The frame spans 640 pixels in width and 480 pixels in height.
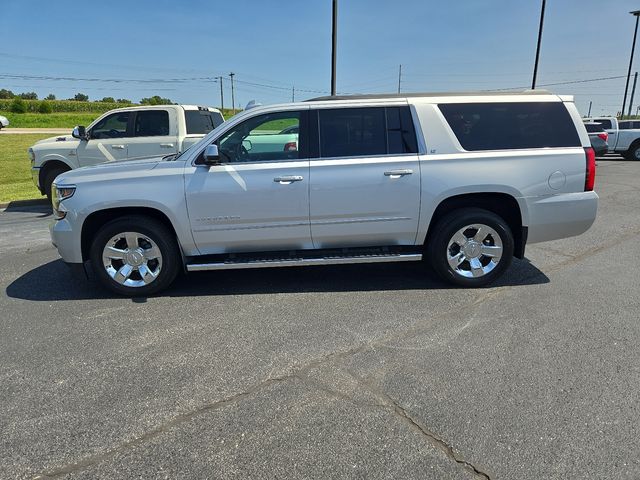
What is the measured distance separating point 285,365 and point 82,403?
1.31 meters

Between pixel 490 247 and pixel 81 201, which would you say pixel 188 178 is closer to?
pixel 81 201

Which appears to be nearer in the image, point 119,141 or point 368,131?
point 368,131

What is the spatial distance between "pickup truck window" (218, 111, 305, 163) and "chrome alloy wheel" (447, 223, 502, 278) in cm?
184

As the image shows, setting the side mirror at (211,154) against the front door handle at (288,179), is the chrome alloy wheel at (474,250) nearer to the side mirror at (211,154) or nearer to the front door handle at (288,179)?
the front door handle at (288,179)

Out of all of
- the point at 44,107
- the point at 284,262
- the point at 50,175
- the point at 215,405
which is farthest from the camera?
the point at 44,107

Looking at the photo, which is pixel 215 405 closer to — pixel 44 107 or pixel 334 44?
pixel 334 44

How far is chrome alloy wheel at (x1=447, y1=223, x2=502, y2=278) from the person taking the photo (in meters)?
4.36

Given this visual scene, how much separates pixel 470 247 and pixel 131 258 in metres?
3.45

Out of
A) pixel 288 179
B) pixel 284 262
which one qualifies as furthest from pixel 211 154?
pixel 284 262

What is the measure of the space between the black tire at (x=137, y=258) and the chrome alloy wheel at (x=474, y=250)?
2.84 m

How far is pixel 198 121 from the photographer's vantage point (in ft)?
29.9

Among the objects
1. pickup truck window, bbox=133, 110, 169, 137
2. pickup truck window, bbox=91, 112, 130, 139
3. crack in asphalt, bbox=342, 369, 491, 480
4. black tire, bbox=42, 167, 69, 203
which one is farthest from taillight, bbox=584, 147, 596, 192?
black tire, bbox=42, 167, 69, 203

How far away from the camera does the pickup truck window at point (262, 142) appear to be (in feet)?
13.9

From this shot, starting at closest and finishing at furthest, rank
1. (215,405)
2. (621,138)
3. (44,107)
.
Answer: (215,405) < (621,138) < (44,107)
